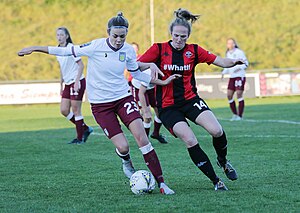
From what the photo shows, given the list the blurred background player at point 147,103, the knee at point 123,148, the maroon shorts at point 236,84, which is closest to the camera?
the knee at point 123,148

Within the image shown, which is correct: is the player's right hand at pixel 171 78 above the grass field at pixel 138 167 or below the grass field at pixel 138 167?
above

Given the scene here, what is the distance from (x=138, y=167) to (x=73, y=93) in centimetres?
403

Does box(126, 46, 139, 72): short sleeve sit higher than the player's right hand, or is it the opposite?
box(126, 46, 139, 72): short sleeve

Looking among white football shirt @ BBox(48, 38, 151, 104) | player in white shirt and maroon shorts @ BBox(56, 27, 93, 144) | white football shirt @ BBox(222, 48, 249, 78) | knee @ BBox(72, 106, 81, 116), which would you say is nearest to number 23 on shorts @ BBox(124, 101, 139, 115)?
white football shirt @ BBox(48, 38, 151, 104)

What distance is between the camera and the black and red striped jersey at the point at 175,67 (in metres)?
8.13

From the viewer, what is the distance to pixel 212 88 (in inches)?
1287

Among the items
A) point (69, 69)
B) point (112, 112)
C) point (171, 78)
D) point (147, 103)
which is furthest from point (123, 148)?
point (69, 69)

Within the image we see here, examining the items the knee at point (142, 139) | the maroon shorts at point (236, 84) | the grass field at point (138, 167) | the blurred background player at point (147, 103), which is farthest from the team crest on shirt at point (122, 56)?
the maroon shorts at point (236, 84)

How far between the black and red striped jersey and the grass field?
99 cm

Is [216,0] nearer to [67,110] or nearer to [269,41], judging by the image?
[269,41]

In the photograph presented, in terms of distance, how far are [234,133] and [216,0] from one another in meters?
32.8

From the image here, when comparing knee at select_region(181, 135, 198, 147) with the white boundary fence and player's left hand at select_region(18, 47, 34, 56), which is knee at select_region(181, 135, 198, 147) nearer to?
player's left hand at select_region(18, 47, 34, 56)

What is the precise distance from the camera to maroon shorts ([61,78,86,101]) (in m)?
14.0

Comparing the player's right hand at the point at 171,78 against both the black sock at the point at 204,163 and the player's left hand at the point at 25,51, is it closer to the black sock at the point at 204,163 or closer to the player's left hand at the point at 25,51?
the black sock at the point at 204,163
